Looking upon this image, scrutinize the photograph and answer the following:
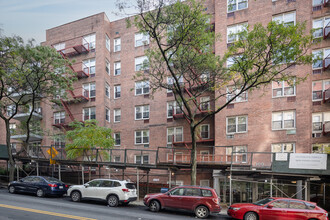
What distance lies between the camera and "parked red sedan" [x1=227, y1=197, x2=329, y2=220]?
12.3m

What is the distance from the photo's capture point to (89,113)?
102 ft

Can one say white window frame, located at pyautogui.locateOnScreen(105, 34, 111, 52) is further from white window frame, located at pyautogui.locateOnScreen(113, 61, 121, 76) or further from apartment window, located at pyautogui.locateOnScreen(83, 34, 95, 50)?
white window frame, located at pyautogui.locateOnScreen(113, 61, 121, 76)

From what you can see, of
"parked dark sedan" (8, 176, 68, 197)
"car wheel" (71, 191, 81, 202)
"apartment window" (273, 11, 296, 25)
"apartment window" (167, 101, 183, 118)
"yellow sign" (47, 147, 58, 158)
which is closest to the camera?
"car wheel" (71, 191, 81, 202)

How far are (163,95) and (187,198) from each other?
53.5 feet

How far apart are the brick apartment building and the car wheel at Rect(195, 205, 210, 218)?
247 inches

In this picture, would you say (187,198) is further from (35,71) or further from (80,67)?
(80,67)

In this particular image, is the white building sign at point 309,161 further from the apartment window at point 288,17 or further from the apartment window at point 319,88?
the apartment window at point 288,17

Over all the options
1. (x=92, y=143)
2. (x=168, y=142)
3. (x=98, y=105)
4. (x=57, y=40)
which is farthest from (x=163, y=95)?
(x=57, y=40)

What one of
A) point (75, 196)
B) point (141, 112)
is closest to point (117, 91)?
point (141, 112)

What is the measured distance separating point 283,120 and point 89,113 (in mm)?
20590

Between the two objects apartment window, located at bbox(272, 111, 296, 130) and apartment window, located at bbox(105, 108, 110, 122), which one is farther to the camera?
apartment window, located at bbox(105, 108, 110, 122)

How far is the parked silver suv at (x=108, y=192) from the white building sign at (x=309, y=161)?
10098mm

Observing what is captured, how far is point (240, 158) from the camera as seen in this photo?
2233cm

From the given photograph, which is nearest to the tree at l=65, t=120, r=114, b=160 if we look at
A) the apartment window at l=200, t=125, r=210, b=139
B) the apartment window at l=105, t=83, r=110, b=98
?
the apartment window at l=105, t=83, r=110, b=98
